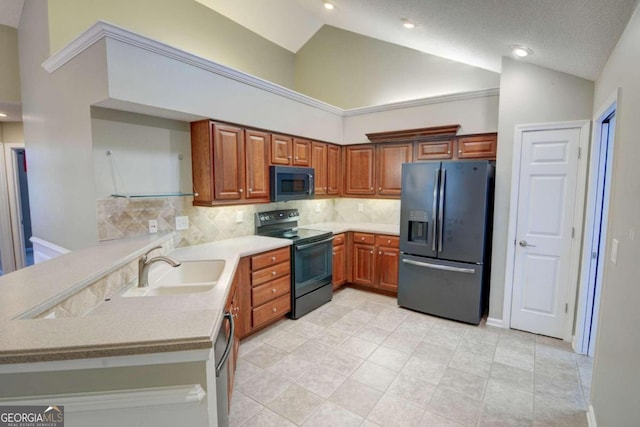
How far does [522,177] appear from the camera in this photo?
10.3ft

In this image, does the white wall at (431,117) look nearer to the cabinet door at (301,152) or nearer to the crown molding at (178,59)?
the crown molding at (178,59)

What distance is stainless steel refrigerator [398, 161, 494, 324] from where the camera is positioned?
3.28m

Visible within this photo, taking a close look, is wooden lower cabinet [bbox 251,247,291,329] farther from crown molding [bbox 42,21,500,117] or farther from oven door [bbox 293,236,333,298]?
crown molding [bbox 42,21,500,117]

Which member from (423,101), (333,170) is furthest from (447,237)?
(333,170)

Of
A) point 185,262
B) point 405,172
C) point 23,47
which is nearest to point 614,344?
point 405,172

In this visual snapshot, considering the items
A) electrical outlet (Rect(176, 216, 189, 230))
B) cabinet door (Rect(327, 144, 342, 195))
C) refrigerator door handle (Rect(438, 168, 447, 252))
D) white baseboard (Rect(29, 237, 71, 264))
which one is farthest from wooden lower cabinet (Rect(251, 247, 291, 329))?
white baseboard (Rect(29, 237, 71, 264))

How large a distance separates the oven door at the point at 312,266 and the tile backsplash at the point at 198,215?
2.38 ft

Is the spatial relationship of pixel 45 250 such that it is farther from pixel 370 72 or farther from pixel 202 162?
pixel 370 72

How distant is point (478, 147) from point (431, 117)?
0.70 m

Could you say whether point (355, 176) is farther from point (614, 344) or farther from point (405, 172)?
point (614, 344)

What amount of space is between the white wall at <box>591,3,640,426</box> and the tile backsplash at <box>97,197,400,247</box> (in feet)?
9.28

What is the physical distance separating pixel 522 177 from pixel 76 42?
13.5ft

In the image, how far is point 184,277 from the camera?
2.50 meters

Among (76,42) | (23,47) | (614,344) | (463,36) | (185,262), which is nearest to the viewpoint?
(614,344)
